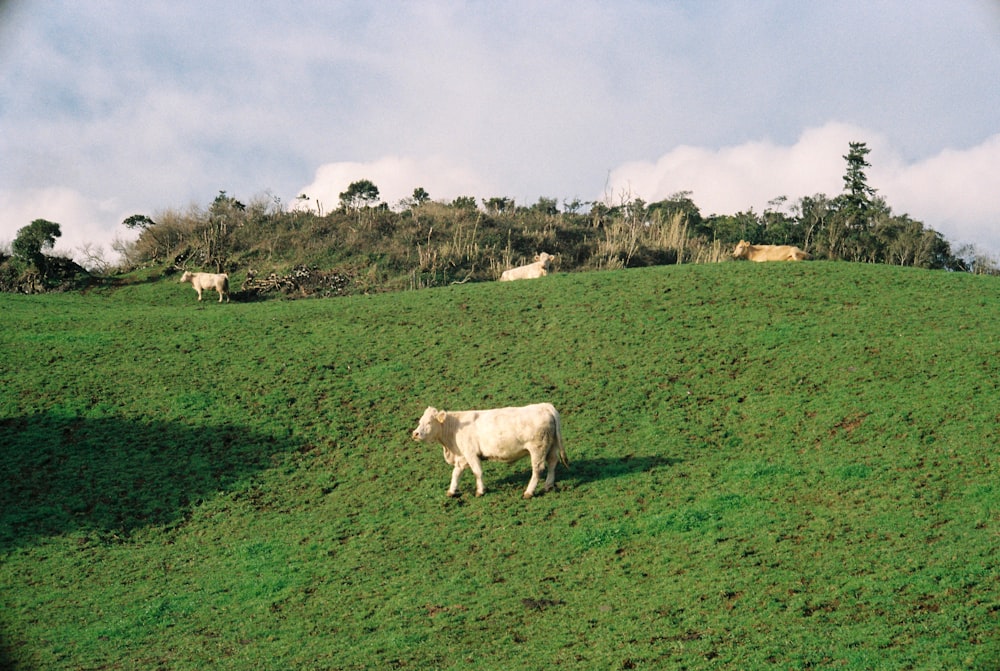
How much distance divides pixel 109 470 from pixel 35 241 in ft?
101

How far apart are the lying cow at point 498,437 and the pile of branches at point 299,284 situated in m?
24.3

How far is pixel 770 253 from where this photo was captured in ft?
111

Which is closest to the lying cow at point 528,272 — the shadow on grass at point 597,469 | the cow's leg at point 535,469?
the shadow on grass at point 597,469

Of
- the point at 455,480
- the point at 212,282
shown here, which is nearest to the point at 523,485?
the point at 455,480

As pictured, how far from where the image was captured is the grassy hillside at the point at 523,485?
10.6 metres

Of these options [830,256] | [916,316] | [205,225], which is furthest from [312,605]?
[830,256]

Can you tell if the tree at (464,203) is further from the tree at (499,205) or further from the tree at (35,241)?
the tree at (35,241)

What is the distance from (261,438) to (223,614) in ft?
24.2

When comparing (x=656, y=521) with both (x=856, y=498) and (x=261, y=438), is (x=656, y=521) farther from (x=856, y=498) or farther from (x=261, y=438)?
(x=261, y=438)

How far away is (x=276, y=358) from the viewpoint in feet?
78.1

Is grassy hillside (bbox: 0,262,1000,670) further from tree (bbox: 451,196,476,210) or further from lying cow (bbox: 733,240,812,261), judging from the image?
tree (bbox: 451,196,476,210)

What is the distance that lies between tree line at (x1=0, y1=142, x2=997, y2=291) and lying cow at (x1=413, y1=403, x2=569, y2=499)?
24288 mm

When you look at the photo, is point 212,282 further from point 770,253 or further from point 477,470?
point 477,470

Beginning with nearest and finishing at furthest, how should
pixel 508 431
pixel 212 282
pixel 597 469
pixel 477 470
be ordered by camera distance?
pixel 508 431, pixel 477 470, pixel 597 469, pixel 212 282
